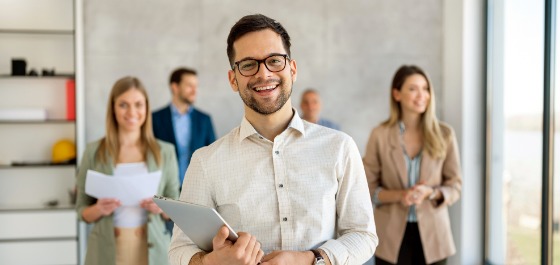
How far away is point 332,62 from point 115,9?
1899mm

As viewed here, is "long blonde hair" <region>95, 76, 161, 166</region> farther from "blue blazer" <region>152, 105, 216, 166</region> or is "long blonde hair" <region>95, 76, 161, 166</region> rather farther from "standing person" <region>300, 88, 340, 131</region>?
"standing person" <region>300, 88, 340, 131</region>

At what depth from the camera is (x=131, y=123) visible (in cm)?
304

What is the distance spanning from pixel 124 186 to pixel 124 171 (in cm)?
→ 11

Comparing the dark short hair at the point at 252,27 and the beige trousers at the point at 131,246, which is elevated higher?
the dark short hair at the point at 252,27

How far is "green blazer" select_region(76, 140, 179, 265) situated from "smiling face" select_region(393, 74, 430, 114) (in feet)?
4.12

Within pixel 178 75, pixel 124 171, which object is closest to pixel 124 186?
pixel 124 171

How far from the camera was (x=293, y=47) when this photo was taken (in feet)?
18.8

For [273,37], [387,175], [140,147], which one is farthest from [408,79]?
[273,37]

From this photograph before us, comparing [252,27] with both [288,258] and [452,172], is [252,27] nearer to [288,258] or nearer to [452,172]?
[288,258]

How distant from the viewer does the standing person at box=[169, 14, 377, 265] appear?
169 centimetres

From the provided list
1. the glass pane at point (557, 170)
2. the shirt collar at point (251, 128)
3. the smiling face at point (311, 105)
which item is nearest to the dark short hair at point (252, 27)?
the shirt collar at point (251, 128)

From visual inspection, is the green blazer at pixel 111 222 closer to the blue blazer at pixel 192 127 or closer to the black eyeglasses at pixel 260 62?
the black eyeglasses at pixel 260 62

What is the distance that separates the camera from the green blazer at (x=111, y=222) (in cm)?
287

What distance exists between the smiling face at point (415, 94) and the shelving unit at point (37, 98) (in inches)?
117
